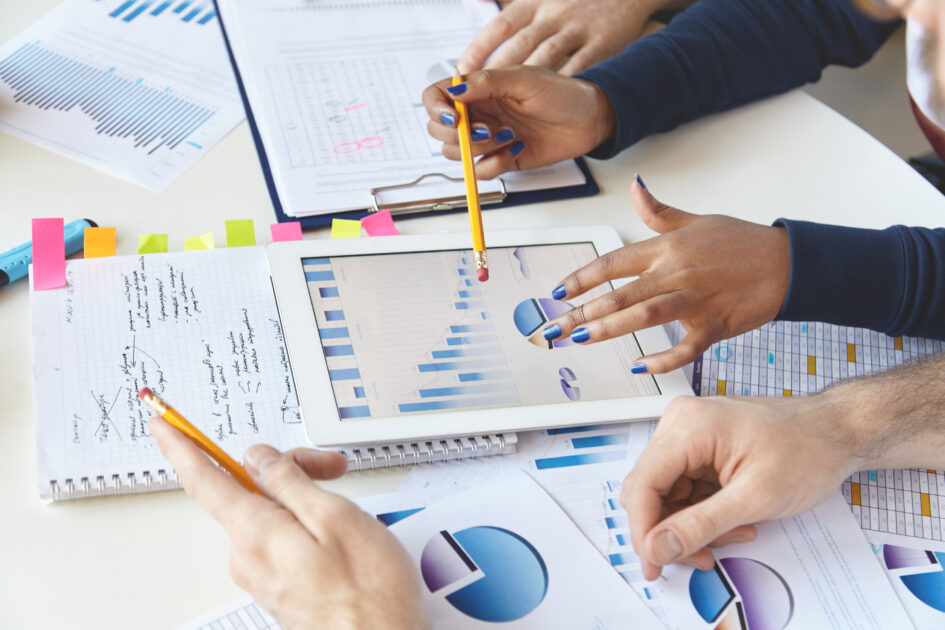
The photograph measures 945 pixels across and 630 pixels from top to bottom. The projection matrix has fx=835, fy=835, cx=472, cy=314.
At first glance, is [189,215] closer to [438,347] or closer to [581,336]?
[438,347]

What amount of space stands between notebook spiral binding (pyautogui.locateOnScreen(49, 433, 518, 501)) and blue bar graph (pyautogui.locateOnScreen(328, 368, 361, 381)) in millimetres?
61

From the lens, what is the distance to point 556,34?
1.06 meters

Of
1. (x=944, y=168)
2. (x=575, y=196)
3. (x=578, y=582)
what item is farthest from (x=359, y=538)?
(x=944, y=168)

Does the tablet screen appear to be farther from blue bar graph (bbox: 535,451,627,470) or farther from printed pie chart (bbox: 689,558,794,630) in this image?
printed pie chart (bbox: 689,558,794,630)

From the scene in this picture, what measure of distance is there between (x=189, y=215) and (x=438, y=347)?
304 millimetres

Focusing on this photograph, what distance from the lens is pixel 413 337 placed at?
74 centimetres

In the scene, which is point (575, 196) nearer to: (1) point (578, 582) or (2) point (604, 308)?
(2) point (604, 308)

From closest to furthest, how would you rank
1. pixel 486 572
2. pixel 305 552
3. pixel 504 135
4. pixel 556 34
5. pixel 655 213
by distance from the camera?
pixel 305 552
pixel 486 572
pixel 655 213
pixel 504 135
pixel 556 34

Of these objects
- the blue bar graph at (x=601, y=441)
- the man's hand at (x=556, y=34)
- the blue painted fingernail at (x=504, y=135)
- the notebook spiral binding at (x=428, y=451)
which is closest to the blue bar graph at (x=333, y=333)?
the notebook spiral binding at (x=428, y=451)

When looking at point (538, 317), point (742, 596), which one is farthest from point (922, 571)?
point (538, 317)

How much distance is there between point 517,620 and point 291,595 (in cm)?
17

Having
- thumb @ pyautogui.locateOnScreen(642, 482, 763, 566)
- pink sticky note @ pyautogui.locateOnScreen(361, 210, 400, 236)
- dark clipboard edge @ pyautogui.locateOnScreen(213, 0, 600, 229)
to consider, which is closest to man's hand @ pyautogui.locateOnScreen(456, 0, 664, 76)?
dark clipboard edge @ pyautogui.locateOnScreen(213, 0, 600, 229)

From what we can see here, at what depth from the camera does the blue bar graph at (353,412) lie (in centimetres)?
67

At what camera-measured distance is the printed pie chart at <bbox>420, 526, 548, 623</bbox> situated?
60 cm
